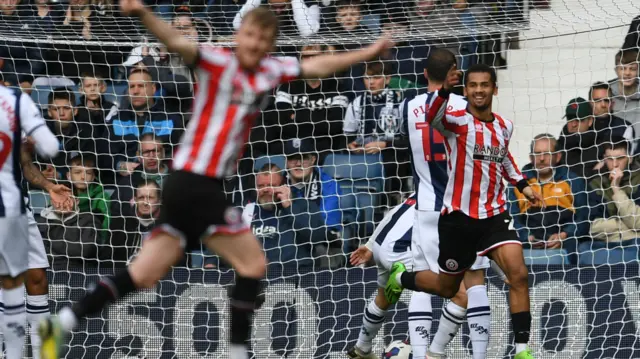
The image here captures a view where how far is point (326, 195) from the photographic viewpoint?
9547 mm

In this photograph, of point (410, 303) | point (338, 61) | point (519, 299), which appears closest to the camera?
point (338, 61)

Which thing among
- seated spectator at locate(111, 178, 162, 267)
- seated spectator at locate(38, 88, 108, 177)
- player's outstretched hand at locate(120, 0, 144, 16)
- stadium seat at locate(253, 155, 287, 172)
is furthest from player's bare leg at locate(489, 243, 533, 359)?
seated spectator at locate(38, 88, 108, 177)

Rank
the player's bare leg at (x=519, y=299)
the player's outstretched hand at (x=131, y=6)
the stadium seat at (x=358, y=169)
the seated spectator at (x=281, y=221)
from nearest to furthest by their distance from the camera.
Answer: the player's outstretched hand at (x=131, y=6)
the player's bare leg at (x=519, y=299)
the seated spectator at (x=281, y=221)
the stadium seat at (x=358, y=169)

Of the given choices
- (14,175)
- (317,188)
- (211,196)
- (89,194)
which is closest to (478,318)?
(317,188)

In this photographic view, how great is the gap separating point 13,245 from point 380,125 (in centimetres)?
409

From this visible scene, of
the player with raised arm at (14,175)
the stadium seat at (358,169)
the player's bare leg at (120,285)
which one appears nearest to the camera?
the player's bare leg at (120,285)

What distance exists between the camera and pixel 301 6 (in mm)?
9641

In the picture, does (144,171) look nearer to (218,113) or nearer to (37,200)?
(37,200)

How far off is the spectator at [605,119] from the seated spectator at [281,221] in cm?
243

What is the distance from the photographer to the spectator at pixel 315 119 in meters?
9.87

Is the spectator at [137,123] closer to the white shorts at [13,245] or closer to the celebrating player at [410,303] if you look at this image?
the celebrating player at [410,303]

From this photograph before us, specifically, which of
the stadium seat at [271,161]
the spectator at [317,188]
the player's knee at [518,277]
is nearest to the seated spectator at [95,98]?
the stadium seat at [271,161]

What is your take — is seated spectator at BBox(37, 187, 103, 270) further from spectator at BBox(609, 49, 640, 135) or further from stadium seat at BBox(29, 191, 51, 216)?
spectator at BBox(609, 49, 640, 135)

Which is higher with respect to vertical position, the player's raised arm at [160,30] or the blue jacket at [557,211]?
the player's raised arm at [160,30]
